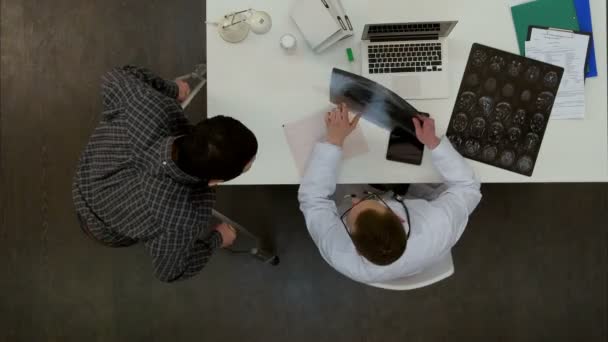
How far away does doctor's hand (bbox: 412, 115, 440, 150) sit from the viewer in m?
1.32

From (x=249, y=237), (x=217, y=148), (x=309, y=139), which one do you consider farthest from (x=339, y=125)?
(x=249, y=237)

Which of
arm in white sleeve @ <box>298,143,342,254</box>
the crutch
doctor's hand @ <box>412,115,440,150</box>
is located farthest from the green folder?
the crutch

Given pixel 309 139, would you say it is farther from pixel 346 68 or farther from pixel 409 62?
pixel 409 62

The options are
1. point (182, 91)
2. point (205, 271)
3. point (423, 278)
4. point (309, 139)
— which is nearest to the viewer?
point (423, 278)

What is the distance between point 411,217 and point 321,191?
0.30m

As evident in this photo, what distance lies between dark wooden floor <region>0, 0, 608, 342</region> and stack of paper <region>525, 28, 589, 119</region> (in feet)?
2.50

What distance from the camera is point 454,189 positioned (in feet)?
4.40

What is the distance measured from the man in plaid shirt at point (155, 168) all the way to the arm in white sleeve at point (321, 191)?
240 mm

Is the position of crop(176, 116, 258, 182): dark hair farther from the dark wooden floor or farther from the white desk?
the dark wooden floor

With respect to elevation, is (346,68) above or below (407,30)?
below

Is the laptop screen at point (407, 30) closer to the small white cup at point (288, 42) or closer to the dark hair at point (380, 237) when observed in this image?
the small white cup at point (288, 42)

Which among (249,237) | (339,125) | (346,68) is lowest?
(249,237)

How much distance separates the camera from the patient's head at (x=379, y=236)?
1.14 meters

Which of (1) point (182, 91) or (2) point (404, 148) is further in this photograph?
(1) point (182, 91)
